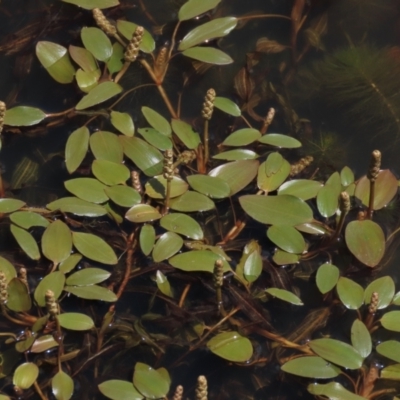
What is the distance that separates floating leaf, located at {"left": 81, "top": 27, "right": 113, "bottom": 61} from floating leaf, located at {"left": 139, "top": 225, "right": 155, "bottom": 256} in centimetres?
63

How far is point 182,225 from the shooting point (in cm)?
195

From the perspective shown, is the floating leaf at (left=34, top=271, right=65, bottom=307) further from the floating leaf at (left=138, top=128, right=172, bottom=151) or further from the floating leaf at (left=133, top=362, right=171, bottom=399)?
the floating leaf at (left=138, top=128, right=172, bottom=151)

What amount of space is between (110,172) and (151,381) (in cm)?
62

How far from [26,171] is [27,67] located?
401 mm

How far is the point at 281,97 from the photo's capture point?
2314 mm

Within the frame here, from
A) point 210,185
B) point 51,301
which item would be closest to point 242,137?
point 210,185

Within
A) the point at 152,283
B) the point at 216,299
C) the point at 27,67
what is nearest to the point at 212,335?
the point at 216,299

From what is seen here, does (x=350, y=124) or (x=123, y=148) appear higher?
(x=123, y=148)

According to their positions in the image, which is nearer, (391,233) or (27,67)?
(391,233)

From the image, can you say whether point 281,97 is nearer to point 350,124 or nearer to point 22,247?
point 350,124

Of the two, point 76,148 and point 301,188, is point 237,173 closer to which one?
point 301,188

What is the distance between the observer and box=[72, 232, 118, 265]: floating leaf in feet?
6.25

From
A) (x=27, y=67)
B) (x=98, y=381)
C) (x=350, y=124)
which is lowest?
(x=98, y=381)

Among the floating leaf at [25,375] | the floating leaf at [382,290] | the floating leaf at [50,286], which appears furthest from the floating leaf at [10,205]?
the floating leaf at [382,290]
